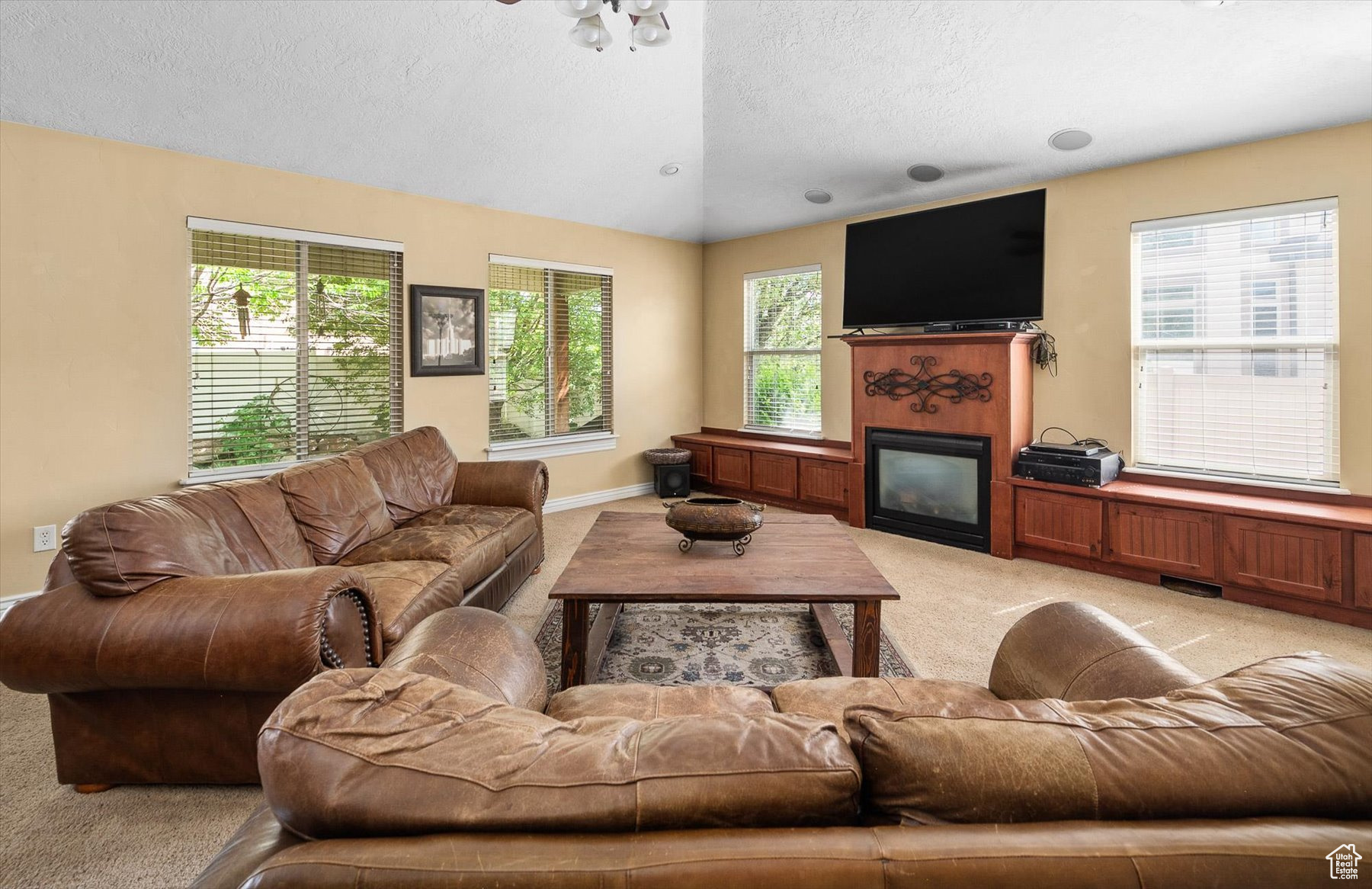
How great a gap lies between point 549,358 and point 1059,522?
419 centimetres

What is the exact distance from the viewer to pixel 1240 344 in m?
3.84

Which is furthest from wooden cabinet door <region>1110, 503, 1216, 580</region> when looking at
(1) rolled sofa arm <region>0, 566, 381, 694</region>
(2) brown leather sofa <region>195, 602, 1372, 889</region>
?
(1) rolled sofa arm <region>0, 566, 381, 694</region>

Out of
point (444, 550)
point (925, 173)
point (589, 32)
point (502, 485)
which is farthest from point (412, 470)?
point (925, 173)

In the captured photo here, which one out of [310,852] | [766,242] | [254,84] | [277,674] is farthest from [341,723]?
[766,242]

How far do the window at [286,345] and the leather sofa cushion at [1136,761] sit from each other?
14.6ft

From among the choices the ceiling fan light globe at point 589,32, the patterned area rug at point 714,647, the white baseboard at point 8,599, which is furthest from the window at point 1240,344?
the white baseboard at point 8,599

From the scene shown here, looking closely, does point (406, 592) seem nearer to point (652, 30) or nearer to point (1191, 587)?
point (652, 30)

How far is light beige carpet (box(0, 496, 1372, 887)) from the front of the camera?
1710 millimetres

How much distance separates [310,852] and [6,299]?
4.13 meters

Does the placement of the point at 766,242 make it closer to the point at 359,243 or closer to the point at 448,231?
the point at 448,231

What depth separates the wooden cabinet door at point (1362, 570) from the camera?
124 inches

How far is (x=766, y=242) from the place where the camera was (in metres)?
6.39

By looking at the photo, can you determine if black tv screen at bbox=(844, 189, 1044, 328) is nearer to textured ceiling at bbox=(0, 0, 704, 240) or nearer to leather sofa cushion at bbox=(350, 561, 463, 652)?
textured ceiling at bbox=(0, 0, 704, 240)

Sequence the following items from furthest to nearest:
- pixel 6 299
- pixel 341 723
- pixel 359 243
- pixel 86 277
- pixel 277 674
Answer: pixel 359 243 < pixel 86 277 < pixel 6 299 < pixel 277 674 < pixel 341 723
